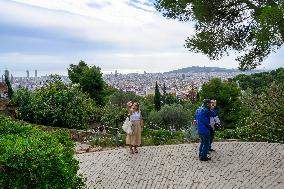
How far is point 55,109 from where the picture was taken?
19953 mm

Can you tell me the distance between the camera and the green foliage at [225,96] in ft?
128

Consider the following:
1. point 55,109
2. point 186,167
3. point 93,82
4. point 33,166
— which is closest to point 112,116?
point 55,109

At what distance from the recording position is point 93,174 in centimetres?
1114

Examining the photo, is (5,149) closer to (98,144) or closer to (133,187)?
(133,187)

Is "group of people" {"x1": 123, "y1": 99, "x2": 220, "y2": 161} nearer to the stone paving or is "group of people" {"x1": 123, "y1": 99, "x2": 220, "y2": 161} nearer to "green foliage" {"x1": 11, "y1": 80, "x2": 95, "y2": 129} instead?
the stone paving

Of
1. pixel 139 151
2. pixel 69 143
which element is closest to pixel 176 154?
pixel 139 151

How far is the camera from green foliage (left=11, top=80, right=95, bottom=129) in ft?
65.6

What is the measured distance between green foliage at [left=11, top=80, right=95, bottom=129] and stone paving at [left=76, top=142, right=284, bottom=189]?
650 centimetres

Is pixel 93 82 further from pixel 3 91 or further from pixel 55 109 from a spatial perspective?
pixel 55 109

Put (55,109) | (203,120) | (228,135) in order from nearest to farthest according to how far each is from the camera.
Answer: (203,120)
(228,135)
(55,109)

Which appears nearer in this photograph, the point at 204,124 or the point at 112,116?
the point at 204,124

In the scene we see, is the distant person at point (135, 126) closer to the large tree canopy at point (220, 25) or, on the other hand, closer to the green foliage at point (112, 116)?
the large tree canopy at point (220, 25)

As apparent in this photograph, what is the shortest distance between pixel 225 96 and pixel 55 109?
2317 centimetres

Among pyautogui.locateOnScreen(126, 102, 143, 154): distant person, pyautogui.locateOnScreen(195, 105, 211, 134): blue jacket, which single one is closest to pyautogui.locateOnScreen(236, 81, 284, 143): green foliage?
pyautogui.locateOnScreen(195, 105, 211, 134): blue jacket
